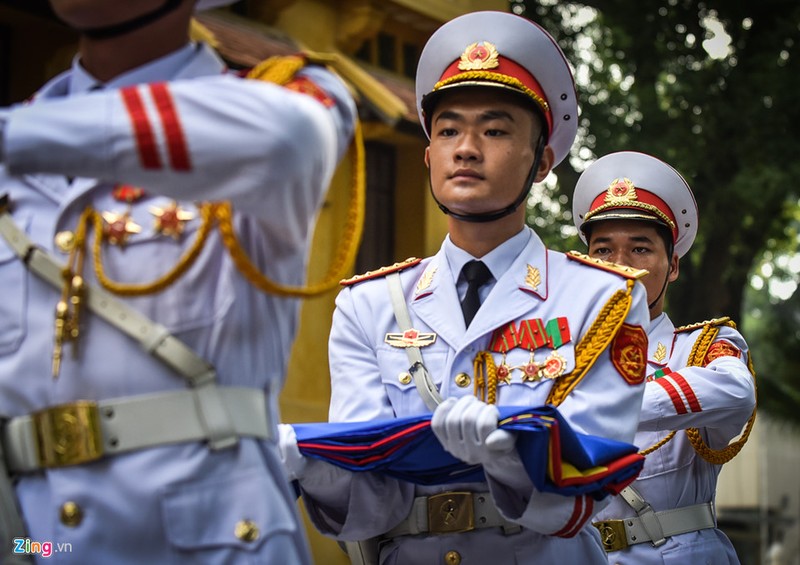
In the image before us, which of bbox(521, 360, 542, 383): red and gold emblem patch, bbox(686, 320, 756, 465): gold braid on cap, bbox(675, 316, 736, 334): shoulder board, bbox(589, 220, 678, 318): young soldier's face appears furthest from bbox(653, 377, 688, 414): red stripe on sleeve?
bbox(521, 360, 542, 383): red and gold emblem patch

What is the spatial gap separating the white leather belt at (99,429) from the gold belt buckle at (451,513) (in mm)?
1409

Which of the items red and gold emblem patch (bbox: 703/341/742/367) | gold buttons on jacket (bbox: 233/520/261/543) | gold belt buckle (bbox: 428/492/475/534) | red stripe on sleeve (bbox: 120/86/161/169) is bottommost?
red and gold emblem patch (bbox: 703/341/742/367)

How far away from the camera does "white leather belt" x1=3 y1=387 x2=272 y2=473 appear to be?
2.68 meters

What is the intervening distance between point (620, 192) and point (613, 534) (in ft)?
4.78

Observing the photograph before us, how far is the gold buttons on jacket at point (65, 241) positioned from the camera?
279 cm

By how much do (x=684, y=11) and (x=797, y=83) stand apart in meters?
1.65

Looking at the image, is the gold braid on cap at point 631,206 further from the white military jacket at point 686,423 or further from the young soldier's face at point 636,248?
the white military jacket at point 686,423

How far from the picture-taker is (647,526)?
18.8 ft

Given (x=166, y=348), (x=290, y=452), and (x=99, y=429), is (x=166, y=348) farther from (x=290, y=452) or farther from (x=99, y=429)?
(x=290, y=452)

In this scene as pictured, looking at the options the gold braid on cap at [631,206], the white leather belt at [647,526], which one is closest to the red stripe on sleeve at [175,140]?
the white leather belt at [647,526]

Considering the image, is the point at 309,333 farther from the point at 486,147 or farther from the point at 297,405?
the point at 486,147

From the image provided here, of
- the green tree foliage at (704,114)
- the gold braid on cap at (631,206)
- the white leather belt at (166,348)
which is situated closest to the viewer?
A: the white leather belt at (166,348)

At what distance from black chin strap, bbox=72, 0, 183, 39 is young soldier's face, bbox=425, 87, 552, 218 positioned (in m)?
1.44

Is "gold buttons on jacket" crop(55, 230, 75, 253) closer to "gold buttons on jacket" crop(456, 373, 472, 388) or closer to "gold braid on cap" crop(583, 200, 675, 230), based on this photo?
"gold buttons on jacket" crop(456, 373, 472, 388)
